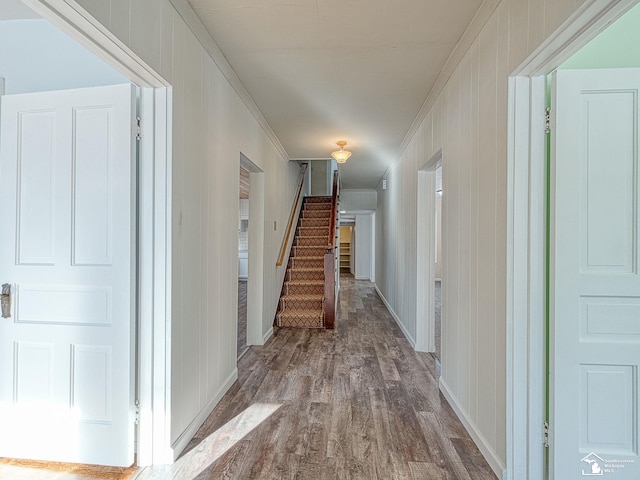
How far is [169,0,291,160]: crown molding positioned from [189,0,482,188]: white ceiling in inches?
1.5

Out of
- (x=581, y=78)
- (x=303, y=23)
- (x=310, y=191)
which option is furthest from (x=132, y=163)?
(x=310, y=191)

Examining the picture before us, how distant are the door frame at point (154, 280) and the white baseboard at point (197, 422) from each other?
0.27 feet

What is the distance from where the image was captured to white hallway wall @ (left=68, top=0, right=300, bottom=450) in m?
1.60

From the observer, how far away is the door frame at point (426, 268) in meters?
3.60

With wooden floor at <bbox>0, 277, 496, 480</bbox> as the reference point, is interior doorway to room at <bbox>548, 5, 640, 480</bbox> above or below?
above

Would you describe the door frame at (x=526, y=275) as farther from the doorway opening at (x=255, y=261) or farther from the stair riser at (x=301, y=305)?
the stair riser at (x=301, y=305)

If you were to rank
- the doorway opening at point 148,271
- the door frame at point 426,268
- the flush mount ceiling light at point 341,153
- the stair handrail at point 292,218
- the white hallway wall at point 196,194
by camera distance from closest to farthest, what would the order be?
the white hallway wall at point 196,194, the doorway opening at point 148,271, the door frame at point 426,268, the flush mount ceiling light at point 341,153, the stair handrail at point 292,218

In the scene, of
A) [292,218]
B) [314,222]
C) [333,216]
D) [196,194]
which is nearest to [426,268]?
[333,216]

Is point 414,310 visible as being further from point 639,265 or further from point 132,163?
point 132,163

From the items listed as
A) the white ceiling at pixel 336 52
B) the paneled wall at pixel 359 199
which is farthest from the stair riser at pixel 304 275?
the paneled wall at pixel 359 199

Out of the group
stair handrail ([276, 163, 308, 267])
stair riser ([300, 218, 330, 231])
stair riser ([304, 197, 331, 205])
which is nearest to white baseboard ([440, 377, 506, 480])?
stair handrail ([276, 163, 308, 267])

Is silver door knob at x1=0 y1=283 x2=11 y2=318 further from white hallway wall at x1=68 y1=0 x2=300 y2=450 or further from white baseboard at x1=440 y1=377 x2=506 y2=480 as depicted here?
white baseboard at x1=440 y1=377 x2=506 y2=480

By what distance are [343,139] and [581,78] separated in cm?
299

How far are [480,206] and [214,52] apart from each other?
2071 mm
